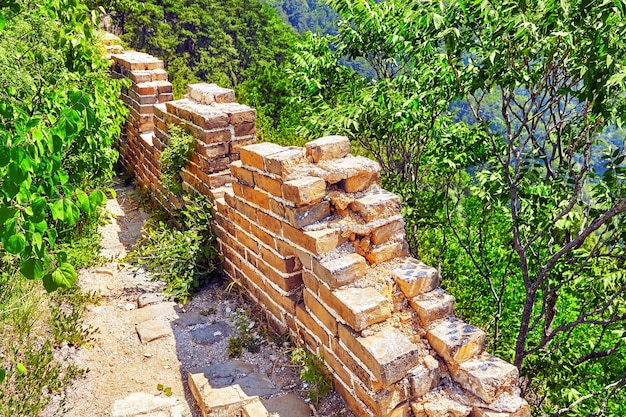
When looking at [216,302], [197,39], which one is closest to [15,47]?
Result: [216,302]

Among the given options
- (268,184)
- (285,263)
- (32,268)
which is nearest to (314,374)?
(285,263)

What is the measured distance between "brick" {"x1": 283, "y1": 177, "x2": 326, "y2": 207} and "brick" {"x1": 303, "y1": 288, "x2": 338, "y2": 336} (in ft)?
1.79

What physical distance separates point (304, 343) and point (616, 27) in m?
2.33

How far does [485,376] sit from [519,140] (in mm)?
1540

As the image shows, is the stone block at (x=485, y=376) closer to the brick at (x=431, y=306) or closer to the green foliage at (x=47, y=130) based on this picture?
the brick at (x=431, y=306)

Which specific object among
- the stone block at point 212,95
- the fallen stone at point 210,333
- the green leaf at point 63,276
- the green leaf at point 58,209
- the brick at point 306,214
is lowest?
the fallen stone at point 210,333

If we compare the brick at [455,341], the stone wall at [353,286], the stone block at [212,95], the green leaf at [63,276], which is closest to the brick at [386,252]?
the stone wall at [353,286]

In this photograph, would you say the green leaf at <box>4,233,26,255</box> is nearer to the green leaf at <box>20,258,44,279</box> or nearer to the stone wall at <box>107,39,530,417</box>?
the green leaf at <box>20,258,44,279</box>

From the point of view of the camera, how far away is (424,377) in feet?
8.21

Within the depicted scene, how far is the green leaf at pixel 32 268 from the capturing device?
67.6 inches

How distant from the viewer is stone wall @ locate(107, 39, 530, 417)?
8.09 feet

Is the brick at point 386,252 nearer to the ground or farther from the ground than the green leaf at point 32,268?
nearer to the ground

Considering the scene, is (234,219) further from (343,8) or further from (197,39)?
(197,39)

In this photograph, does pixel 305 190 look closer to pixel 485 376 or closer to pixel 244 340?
pixel 244 340
